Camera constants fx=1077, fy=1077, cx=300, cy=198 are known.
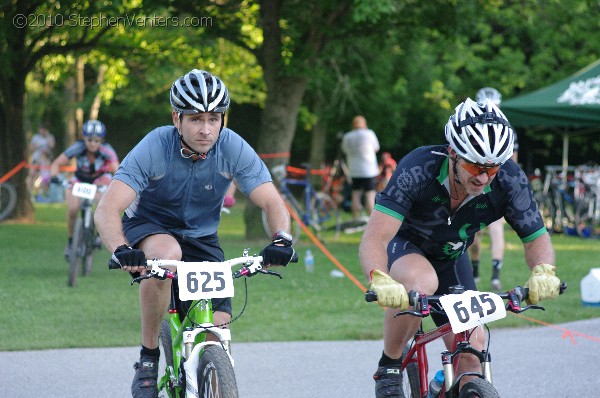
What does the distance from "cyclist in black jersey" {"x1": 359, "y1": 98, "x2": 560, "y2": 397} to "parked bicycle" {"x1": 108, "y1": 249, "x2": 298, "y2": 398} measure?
0.54m

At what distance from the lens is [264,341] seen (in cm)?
893

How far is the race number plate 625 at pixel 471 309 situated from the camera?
4.45 metres

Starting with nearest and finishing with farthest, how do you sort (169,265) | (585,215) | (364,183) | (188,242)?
(169,265) → (188,242) → (364,183) → (585,215)

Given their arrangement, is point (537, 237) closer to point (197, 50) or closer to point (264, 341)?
point (264, 341)

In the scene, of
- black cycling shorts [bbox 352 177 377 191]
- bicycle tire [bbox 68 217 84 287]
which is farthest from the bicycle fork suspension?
black cycling shorts [bbox 352 177 377 191]

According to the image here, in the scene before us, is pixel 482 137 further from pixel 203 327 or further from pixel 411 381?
pixel 203 327

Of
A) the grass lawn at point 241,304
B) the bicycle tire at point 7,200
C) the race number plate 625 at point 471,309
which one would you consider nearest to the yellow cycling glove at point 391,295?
the race number plate 625 at point 471,309

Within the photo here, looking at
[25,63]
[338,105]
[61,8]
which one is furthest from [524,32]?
[61,8]

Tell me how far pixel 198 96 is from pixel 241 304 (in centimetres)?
601

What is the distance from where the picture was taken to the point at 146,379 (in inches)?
227

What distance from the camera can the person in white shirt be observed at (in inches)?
747

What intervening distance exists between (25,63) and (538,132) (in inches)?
662

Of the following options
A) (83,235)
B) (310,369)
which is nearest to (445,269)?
(310,369)

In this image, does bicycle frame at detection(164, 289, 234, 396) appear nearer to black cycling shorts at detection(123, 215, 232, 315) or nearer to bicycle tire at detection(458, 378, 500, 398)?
black cycling shorts at detection(123, 215, 232, 315)
